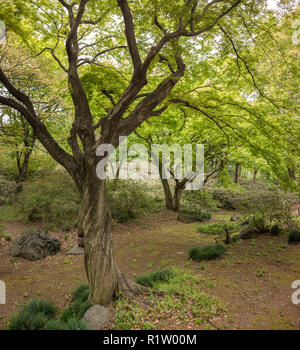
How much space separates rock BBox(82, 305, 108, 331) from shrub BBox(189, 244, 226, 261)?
3.62m

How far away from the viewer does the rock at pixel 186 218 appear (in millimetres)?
13172

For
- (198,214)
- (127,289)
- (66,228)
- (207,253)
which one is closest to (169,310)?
(127,289)

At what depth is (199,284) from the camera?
490cm

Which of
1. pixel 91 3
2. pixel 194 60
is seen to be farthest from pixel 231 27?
pixel 91 3

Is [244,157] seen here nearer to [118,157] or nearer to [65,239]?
[118,157]

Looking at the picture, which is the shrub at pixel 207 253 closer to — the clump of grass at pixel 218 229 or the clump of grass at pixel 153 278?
the clump of grass at pixel 153 278

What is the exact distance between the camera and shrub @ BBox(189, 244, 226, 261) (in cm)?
658

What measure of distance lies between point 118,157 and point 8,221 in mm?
7096

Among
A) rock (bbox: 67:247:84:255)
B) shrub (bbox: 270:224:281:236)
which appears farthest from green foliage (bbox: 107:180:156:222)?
shrub (bbox: 270:224:281:236)

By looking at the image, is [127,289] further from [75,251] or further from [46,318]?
[75,251]

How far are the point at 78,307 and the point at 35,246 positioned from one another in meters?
4.51

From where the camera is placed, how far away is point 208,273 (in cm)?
554

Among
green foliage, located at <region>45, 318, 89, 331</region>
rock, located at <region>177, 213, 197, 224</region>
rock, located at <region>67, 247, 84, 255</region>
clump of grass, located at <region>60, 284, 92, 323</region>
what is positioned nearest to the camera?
green foliage, located at <region>45, 318, 89, 331</region>

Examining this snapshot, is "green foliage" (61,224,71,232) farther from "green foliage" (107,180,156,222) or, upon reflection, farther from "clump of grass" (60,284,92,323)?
"clump of grass" (60,284,92,323)
